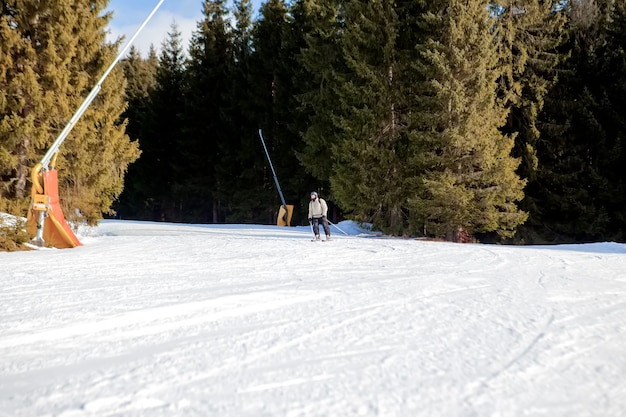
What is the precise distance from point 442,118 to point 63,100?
38.2ft

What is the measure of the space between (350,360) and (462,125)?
13560 mm

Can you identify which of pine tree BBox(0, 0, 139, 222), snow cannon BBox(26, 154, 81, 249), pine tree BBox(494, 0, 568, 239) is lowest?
snow cannon BBox(26, 154, 81, 249)

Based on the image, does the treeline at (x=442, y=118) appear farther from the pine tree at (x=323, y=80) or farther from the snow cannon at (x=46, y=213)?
the snow cannon at (x=46, y=213)

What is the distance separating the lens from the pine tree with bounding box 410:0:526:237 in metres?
15.1

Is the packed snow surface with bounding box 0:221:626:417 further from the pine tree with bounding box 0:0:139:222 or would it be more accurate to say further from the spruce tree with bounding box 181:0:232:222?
the spruce tree with bounding box 181:0:232:222

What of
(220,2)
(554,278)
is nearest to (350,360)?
(554,278)

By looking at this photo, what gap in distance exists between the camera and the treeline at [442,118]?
1534 centimetres

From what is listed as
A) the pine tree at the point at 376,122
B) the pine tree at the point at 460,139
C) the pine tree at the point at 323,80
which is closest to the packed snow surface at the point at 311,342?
the pine tree at the point at 460,139

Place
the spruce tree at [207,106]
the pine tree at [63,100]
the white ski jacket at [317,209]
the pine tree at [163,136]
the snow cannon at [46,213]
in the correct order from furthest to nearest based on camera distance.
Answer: the pine tree at [163,136]
the spruce tree at [207,106]
the white ski jacket at [317,209]
the pine tree at [63,100]
the snow cannon at [46,213]

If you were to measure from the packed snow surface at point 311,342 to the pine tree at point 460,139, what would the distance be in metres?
8.27

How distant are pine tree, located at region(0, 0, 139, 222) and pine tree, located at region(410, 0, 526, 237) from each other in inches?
390

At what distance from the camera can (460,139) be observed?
14.8m

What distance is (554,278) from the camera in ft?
21.1

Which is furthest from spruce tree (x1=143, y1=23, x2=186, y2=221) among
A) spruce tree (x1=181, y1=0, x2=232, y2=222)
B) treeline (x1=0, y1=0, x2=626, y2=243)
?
treeline (x1=0, y1=0, x2=626, y2=243)
